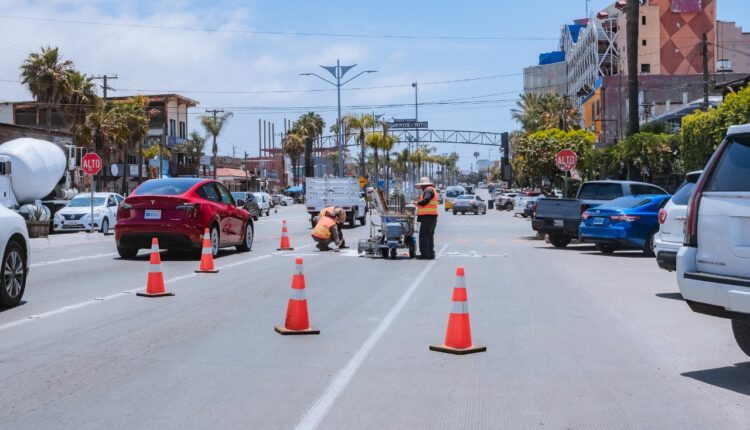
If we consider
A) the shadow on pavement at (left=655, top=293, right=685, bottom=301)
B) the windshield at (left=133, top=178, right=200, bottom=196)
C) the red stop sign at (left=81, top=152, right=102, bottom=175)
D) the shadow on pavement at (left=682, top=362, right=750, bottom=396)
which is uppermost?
the red stop sign at (left=81, top=152, right=102, bottom=175)

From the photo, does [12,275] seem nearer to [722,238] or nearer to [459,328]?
[459,328]

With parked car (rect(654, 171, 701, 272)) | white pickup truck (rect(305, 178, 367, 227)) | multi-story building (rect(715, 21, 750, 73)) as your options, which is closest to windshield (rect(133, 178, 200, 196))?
parked car (rect(654, 171, 701, 272))

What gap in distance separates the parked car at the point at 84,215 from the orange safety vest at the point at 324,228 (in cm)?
1382

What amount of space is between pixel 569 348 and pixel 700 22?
88.3 meters

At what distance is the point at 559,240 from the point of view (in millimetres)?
24812

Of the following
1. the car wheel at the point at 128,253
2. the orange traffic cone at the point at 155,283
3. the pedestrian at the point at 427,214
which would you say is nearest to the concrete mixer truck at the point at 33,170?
the car wheel at the point at 128,253

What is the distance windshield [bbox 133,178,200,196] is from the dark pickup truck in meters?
10.3

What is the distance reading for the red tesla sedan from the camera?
57.3 feet

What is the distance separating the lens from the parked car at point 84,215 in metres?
32.9

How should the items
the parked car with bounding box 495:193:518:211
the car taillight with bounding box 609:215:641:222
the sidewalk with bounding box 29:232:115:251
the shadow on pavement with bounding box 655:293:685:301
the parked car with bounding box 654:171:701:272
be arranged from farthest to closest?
the parked car with bounding box 495:193:518:211 → the sidewalk with bounding box 29:232:115:251 → the car taillight with bounding box 609:215:641:222 → the shadow on pavement with bounding box 655:293:685:301 → the parked car with bounding box 654:171:701:272

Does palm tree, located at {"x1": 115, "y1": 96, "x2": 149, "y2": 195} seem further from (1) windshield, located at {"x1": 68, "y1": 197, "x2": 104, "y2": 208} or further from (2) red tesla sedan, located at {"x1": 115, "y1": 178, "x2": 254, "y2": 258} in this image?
(2) red tesla sedan, located at {"x1": 115, "y1": 178, "x2": 254, "y2": 258}

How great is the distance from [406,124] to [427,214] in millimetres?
86031

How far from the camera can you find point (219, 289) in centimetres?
1309

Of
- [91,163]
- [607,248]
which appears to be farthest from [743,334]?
[91,163]
